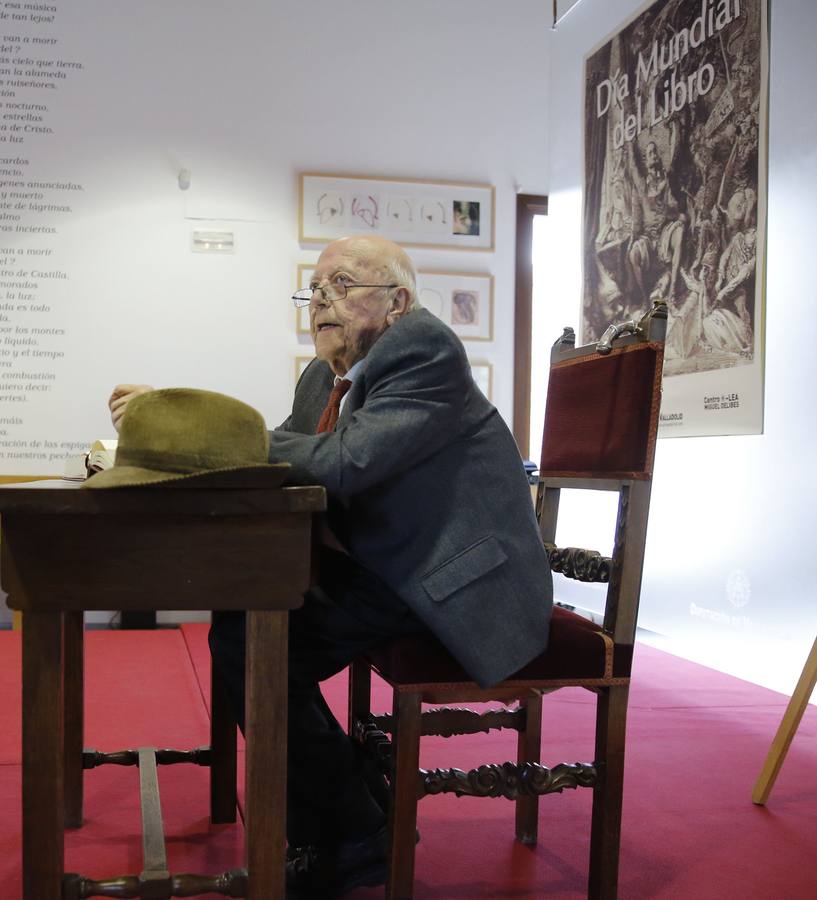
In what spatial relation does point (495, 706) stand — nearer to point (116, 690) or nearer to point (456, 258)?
point (116, 690)

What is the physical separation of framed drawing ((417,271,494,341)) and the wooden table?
177 inches

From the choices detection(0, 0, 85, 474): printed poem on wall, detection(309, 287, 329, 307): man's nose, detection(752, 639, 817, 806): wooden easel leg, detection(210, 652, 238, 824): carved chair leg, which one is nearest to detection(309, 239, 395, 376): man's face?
detection(309, 287, 329, 307): man's nose

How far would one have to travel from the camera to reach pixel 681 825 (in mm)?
2385

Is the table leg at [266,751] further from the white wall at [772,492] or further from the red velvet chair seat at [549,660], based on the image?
the white wall at [772,492]

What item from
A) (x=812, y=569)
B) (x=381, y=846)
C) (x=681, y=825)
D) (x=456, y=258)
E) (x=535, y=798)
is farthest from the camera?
(x=456, y=258)

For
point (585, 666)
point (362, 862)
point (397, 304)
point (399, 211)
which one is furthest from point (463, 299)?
point (362, 862)

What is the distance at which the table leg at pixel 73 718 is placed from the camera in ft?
7.44

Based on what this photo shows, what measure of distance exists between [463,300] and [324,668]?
13.9 ft

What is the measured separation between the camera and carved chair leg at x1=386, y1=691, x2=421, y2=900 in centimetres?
173

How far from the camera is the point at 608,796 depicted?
1899 millimetres

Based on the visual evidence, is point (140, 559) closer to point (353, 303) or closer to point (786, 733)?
point (353, 303)

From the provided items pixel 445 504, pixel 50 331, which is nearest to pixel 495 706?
pixel 445 504

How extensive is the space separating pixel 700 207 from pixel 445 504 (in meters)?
2.57

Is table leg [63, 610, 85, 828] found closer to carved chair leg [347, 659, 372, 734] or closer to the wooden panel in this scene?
carved chair leg [347, 659, 372, 734]
